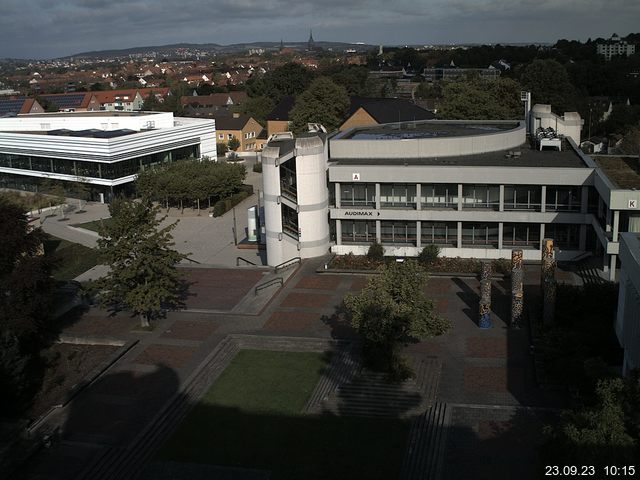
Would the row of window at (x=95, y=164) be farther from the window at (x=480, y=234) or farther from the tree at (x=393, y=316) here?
the tree at (x=393, y=316)

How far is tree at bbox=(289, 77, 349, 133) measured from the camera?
80938 mm

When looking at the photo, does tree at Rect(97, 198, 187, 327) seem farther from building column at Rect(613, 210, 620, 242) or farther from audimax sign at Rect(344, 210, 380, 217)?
building column at Rect(613, 210, 620, 242)

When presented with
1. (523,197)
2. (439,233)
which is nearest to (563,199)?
(523,197)

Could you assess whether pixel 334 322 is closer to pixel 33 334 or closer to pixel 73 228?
pixel 33 334

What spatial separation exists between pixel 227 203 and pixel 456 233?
81.8 ft

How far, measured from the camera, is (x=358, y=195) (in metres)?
40.7

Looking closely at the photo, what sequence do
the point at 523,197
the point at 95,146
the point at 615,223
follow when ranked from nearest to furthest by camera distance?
the point at 615,223
the point at 523,197
the point at 95,146

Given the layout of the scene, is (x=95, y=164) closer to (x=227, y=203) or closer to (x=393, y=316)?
(x=227, y=203)

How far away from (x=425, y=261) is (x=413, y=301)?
12.5 meters

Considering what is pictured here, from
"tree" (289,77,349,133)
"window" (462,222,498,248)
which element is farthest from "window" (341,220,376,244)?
"tree" (289,77,349,133)

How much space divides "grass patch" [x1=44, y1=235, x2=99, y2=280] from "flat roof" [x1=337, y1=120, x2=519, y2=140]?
58.6ft

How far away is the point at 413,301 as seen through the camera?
25.8m

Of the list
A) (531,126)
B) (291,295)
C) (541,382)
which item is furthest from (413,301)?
(531,126)

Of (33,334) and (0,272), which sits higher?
(0,272)
